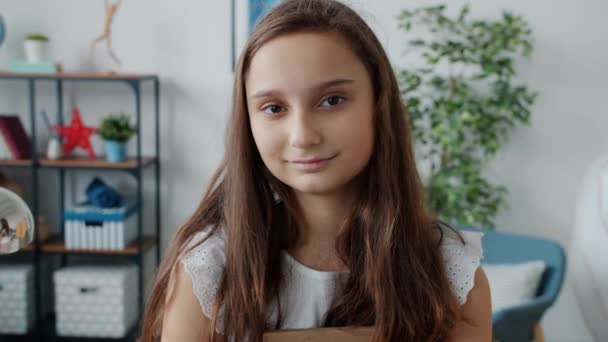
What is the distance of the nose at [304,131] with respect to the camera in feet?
2.85

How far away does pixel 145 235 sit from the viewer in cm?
321

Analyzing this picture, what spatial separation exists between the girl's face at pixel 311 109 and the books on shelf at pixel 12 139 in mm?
2310

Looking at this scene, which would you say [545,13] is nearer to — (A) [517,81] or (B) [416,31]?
(A) [517,81]

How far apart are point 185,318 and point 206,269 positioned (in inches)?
2.8

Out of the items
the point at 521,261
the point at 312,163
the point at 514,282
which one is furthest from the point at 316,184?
the point at 521,261

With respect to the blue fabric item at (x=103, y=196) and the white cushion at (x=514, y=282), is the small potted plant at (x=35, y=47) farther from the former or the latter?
the white cushion at (x=514, y=282)

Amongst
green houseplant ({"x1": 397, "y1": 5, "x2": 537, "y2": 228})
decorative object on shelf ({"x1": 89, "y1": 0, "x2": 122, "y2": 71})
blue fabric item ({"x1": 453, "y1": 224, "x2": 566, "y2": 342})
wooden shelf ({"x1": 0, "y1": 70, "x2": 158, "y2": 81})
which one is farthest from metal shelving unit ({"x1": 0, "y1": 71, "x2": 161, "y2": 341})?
blue fabric item ({"x1": 453, "y1": 224, "x2": 566, "y2": 342})

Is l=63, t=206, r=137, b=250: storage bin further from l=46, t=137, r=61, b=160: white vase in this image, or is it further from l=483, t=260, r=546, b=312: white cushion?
l=483, t=260, r=546, b=312: white cushion

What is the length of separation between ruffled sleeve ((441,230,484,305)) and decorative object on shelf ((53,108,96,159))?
7.32ft

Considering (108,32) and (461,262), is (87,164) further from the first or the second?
(461,262)

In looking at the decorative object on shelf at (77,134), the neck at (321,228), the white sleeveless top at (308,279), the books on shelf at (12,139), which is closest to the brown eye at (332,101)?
the neck at (321,228)

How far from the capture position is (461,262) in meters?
1.02

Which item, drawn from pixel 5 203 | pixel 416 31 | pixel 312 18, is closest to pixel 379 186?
pixel 312 18

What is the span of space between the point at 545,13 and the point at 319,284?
88.0 inches
